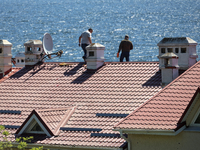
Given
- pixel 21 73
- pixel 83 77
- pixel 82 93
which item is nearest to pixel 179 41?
pixel 83 77

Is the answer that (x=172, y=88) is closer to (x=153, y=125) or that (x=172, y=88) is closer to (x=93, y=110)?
(x=153, y=125)

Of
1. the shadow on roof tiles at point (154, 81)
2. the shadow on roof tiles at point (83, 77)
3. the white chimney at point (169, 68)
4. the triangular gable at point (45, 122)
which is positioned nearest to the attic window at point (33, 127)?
the triangular gable at point (45, 122)

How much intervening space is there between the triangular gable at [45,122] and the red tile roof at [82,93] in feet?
0.75

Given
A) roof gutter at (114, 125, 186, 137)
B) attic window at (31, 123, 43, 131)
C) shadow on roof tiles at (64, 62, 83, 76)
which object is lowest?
attic window at (31, 123, 43, 131)

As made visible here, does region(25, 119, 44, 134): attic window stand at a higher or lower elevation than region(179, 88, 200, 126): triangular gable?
lower

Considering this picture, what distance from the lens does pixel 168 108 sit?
85.1 ft

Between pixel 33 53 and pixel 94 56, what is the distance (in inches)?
200

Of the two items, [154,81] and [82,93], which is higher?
[154,81]

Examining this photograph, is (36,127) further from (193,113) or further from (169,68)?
(193,113)

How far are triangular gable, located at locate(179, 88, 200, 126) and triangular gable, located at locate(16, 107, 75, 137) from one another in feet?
25.6

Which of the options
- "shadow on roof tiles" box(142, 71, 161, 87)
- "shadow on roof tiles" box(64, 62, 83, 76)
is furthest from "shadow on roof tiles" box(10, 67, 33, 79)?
"shadow on roof tiles" box(142, 71, 161, 87)

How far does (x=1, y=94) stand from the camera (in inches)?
1391

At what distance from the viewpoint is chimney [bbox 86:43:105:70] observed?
117 ft

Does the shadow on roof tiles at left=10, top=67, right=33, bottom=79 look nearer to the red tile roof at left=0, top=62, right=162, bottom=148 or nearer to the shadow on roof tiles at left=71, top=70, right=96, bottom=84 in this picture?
the red tile roof at left=0, top=62, right=162, bottom=148
